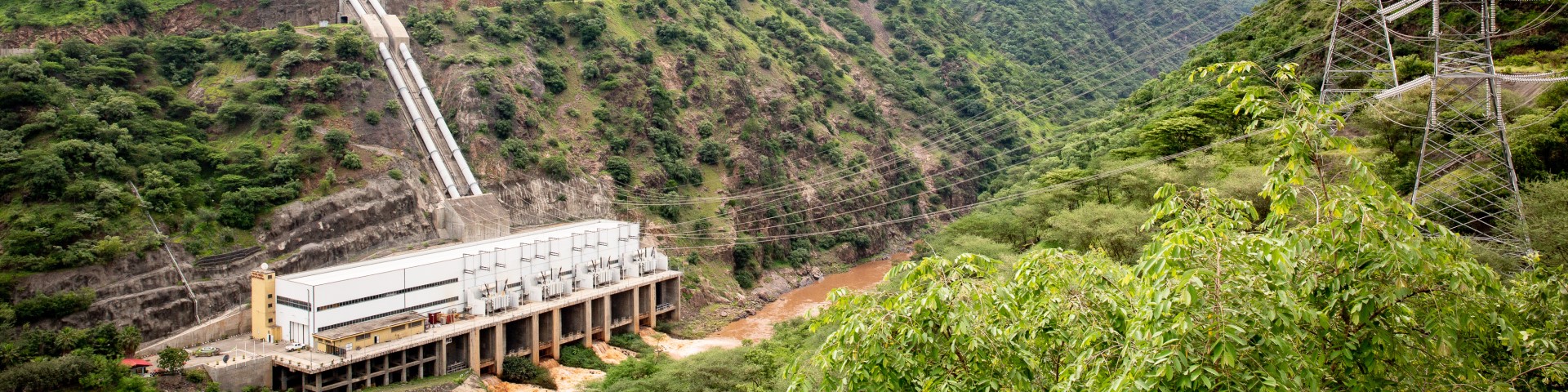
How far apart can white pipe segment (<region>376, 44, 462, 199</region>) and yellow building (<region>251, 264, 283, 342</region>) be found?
15.7 metres

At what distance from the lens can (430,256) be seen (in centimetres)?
4328

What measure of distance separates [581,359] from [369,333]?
11.4 metres

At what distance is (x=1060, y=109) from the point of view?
105m

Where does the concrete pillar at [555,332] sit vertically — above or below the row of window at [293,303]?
below

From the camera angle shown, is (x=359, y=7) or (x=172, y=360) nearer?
(x=172, y=360)

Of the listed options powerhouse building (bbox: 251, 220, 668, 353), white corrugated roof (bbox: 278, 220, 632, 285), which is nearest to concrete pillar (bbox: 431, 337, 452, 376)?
powerhouse building (bbox: 251, 220, 668, 353)

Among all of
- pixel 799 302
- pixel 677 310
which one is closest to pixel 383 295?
pixel 677 310

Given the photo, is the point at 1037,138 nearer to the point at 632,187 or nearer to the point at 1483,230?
the point at 632,187

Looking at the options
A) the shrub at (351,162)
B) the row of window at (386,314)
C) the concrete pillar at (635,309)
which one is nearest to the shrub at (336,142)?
the shrub at (351,162)

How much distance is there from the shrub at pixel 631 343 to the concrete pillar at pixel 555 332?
170 inches

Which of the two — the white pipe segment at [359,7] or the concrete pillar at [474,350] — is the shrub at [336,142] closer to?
the concrete pillar at [474,350]

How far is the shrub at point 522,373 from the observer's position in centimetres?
4138

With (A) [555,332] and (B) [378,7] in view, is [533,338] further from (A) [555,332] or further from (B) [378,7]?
→ (B) [378,7]

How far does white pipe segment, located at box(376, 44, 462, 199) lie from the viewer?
174 feet
